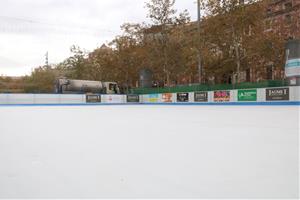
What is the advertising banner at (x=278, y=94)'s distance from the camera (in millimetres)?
20766

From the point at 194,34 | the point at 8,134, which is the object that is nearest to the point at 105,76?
the point at 194,34

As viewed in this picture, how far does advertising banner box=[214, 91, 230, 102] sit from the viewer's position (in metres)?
25.3

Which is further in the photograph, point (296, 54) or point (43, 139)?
point (296, 54)

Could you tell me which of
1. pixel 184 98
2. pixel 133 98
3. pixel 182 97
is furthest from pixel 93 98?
pixel 184 98

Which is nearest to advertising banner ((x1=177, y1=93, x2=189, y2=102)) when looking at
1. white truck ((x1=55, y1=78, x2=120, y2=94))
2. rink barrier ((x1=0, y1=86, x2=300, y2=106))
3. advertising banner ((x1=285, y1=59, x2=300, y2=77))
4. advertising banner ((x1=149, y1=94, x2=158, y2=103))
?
rink barrier ((x1=0, y1=86, x2=300, y2=106))

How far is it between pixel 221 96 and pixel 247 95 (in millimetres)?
2504

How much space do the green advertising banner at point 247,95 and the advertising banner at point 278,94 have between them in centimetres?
110

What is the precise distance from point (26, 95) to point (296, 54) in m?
21.4

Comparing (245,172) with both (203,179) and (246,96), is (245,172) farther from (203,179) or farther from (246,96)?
(246,96)

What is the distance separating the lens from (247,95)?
23.6 metres

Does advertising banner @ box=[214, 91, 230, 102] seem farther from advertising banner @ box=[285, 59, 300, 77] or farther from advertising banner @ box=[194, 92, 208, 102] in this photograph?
advertising banner @ box=[285, 59, 300, 77]

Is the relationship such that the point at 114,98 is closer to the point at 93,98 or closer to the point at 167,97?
the point at 93,98

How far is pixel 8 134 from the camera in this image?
866 centimetres

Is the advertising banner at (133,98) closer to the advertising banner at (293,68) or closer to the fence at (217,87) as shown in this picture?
the fence at (217,87)
